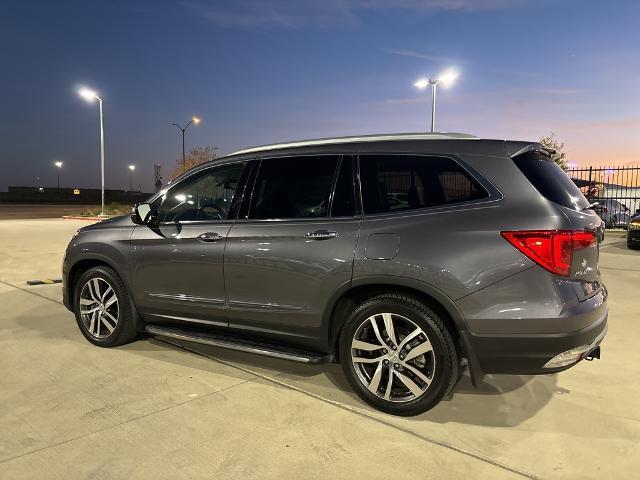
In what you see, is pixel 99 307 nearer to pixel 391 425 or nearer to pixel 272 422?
pixel 272 422

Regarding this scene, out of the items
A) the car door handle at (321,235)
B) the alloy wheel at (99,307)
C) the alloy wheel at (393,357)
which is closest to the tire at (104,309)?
the alloy wheel at (99,307)

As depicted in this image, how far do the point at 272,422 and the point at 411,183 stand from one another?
177cm

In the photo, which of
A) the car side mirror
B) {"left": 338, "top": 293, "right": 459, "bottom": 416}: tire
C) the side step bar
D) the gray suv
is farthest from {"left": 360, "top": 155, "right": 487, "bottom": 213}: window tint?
the car side mirror

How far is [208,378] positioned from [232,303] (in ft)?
2.07

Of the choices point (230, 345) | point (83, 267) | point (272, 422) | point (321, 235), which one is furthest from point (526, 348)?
point (83, 267)

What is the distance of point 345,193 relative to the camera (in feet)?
11.4

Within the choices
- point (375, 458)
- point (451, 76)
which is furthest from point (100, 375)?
point (451, 76)

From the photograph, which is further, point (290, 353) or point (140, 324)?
point (140, 324)

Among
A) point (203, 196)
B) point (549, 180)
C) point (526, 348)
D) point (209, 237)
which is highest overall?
point (549, 180)

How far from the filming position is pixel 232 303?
3.86 meters

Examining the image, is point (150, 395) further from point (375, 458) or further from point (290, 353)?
point (375, 458)

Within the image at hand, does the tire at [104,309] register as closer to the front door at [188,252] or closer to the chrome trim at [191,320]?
the front door at [188,252]

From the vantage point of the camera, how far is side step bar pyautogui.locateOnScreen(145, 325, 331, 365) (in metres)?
3.47

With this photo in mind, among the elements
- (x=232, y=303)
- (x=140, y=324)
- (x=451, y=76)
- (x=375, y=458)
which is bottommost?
(x=375, y=458)
